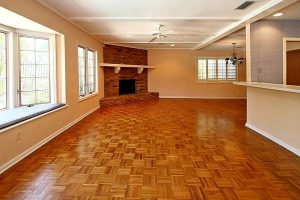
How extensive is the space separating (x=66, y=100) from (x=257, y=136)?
3.65 meters

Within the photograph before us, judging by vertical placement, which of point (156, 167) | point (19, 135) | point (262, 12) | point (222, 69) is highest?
point (262, 12)

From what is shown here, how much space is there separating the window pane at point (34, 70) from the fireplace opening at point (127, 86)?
5220mm

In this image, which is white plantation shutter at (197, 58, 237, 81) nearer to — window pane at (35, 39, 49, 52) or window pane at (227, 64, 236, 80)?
window pane at (227, 64, 236, 80)

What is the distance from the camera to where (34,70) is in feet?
15.0

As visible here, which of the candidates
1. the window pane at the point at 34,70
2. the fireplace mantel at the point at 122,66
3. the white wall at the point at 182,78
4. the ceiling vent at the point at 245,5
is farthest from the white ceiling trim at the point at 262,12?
the white wall at the point at 182,78

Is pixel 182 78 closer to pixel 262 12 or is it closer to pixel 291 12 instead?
pixel 291 12

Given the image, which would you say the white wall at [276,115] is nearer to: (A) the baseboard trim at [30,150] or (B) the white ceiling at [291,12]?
(B) the white ceiling at [291,12]

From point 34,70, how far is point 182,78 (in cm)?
766

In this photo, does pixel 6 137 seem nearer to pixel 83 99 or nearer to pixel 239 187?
pixel 239 187

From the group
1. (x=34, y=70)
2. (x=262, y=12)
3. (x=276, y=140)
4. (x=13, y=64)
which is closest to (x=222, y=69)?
(x=262, y=12)

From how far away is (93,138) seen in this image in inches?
167

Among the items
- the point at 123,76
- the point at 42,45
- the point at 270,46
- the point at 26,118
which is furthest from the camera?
the point at 123,76

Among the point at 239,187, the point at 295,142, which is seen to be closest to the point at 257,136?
the point at 295,142

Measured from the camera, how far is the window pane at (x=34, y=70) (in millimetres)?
4391
